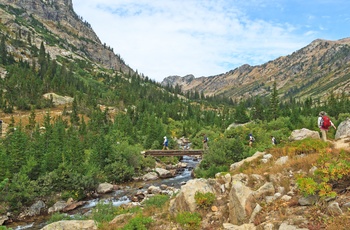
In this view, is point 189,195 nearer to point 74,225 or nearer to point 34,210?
point 74,225

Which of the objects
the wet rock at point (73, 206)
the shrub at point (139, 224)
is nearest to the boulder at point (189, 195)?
the shrub at point (139, 224)

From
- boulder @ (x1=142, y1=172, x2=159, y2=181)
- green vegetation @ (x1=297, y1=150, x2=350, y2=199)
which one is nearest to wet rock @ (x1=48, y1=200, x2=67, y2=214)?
Answer: boulder @ (x1=142, y1=172, x2=159, y2=181)

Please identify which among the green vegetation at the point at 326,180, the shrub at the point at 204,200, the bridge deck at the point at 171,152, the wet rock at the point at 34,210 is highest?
the green vegetation at the point at 326,180

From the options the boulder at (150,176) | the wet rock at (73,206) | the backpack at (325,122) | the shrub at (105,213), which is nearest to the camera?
the shrub at (105,213)

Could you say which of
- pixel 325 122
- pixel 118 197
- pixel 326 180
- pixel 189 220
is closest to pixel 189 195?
pixel 189 220

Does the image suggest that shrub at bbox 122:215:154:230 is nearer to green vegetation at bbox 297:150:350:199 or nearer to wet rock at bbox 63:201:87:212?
green vegetation at bbox 297:150:350:199

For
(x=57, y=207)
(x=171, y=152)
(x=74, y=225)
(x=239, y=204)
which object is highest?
(x=239, y=204)

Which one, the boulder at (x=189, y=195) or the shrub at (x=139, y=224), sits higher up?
the boulder at (x=189, y=195)

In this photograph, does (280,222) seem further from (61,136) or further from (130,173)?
(61,136)

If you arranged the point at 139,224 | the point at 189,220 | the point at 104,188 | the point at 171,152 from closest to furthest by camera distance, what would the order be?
the point at 189,220 → the point at 139,224 → the point at 104,188 → the point at 171,152

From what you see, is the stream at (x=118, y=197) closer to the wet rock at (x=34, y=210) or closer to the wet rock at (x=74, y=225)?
the wet rock at (x=34, y=210)

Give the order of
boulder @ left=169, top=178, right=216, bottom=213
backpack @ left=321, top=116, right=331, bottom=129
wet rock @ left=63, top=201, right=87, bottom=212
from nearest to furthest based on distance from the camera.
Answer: boulder @ left=169, top=178, right=216, bottom=213, backpack @ left=321, top=116, right=331, bottom=129, wet rock @ left=63, top=201, right=87, bottom=212

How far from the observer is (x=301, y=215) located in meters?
9.35

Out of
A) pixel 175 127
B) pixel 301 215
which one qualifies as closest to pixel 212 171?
Result: pixel 301 215
